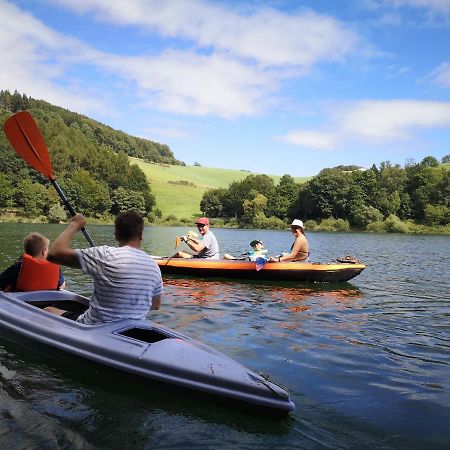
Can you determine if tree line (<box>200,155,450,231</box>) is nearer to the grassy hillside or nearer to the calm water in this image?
the grassy hillside

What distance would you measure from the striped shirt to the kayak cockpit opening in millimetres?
148

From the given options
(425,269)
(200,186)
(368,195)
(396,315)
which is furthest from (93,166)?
(396,315)

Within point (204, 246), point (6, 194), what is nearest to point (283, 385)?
→ point (204, 246)

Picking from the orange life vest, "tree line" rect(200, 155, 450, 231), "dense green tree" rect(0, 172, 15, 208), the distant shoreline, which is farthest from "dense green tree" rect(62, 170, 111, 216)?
the orange life vest

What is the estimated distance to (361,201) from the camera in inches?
2793

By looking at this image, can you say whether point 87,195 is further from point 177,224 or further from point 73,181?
point 177,224

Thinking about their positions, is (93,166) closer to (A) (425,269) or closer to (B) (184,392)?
(A) (425,269)

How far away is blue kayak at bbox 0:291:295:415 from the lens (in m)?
4.09

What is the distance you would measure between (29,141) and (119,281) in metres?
4.13

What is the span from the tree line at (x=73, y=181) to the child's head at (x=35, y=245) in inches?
2283

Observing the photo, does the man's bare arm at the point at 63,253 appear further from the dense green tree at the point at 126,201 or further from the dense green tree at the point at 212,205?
the dense green tree at the point at 212,205

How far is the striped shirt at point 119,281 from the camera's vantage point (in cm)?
455

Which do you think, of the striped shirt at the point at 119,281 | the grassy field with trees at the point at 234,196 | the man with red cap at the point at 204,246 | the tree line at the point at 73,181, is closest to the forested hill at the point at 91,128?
the tree line at the point at 73,181

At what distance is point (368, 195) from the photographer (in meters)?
73.8
